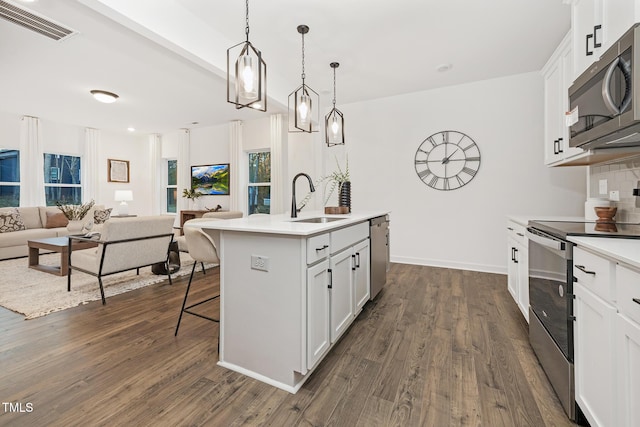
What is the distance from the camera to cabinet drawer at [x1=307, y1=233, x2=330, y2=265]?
1.60m

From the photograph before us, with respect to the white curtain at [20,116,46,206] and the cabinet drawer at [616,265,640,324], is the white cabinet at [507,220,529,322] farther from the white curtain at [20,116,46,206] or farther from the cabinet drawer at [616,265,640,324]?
the white curtain at [20,116,46,206]

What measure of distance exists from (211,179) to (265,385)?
591 centimetres

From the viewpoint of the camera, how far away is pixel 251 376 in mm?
1709

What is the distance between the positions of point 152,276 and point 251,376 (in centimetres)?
274

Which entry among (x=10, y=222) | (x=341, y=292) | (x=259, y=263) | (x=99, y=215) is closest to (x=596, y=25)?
(x=341, y=292)

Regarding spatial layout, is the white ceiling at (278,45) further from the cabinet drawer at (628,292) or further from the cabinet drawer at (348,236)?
the cabinet drawer at (628,292)

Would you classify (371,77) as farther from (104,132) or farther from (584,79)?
(104,132)

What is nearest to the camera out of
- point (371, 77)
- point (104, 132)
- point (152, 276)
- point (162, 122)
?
point (152, 276)

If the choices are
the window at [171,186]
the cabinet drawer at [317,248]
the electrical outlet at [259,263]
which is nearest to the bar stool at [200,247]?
the electrical outlet at [259,263]

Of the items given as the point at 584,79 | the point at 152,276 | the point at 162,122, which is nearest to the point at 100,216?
the point at 162,122

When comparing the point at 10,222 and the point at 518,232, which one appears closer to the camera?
the point at 518,232

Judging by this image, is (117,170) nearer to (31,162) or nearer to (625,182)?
(31,162)

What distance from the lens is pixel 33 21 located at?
2641mm

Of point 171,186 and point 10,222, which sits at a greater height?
point 171,186
